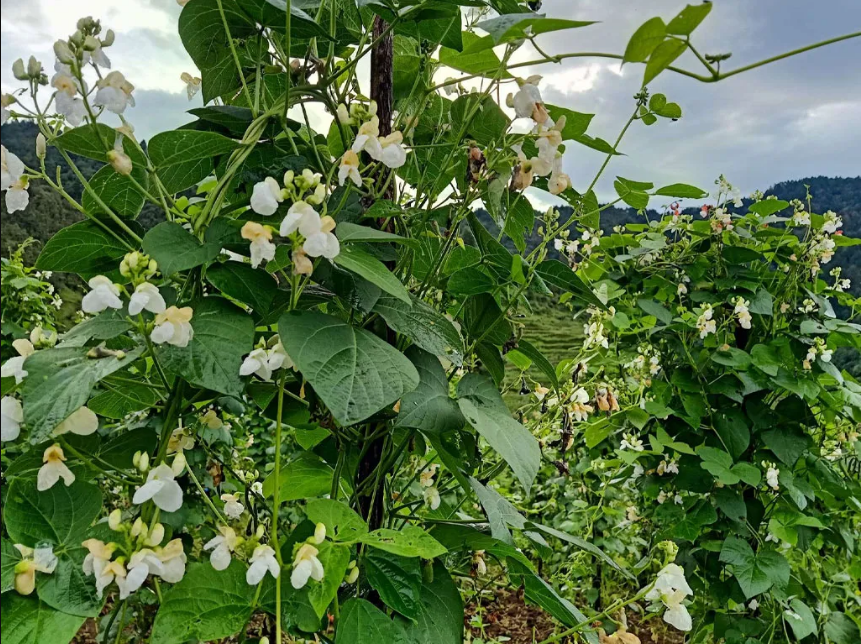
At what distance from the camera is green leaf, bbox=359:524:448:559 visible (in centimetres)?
67

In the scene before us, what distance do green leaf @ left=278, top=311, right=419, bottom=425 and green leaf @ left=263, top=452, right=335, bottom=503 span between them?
301mm

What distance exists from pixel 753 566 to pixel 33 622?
1.97 meters

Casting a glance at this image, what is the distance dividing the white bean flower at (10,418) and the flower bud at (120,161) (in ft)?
→ 0.84

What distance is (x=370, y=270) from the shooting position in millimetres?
655

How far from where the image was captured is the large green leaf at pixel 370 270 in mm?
637

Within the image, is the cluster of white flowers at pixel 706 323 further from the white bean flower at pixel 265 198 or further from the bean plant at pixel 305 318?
the white bean flower at pixel 265 198

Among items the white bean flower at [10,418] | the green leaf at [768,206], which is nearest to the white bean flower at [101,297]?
the white bean flower at [10,418]

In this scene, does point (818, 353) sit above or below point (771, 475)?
above

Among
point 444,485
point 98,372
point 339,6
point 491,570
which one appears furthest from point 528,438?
point 491,570

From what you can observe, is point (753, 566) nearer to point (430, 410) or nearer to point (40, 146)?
point (430, 410)

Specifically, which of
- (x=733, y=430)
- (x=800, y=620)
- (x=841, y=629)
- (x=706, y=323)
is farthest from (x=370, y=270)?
(x=841, y=629)

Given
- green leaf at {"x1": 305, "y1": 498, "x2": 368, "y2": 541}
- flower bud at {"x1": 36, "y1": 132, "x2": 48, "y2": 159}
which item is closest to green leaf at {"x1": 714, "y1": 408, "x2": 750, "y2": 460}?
green leaf at {"x1": 305, "y1": 498, "x2": 368, "y2": 541}

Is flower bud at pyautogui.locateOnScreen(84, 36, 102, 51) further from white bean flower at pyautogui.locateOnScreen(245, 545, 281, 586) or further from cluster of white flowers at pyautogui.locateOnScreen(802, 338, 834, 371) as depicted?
cluster of white flowers at pyautogui.locateOnScreen(802, 338, 834, 371)

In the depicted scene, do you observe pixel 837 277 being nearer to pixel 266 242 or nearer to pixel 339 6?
pixel 339 6
